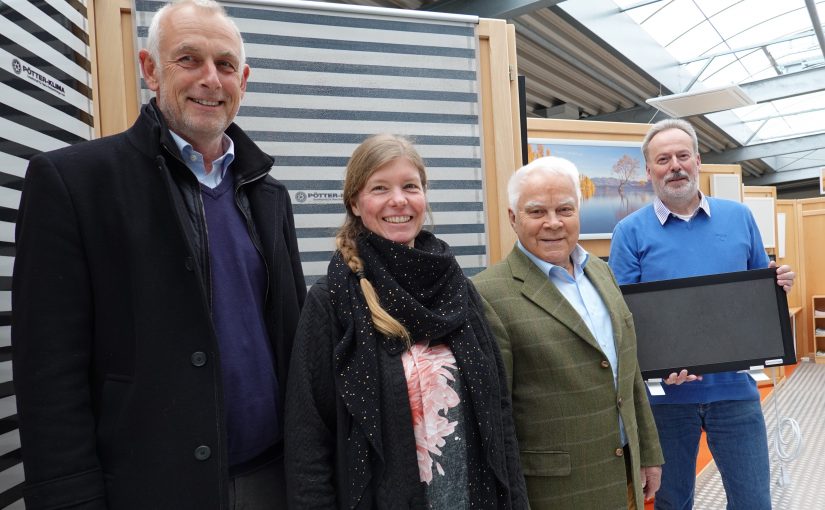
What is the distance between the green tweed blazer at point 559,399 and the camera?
156 cm

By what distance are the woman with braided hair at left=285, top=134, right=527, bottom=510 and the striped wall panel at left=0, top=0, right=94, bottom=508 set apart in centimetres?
65

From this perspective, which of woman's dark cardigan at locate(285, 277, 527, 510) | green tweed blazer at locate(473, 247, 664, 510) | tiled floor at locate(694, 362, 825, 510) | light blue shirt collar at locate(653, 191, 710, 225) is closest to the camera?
woman's dark cardigan at locate(285, 277, 527, 510)

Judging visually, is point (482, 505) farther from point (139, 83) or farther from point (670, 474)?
point (139, 83)

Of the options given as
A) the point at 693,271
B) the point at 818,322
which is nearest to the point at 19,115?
the point at 693,271

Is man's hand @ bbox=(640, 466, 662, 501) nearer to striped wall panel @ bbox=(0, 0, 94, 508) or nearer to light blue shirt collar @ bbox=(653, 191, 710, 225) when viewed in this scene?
light blue shirt collar @ bbox=(653, 191, 710, 225)

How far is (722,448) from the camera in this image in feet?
7.27

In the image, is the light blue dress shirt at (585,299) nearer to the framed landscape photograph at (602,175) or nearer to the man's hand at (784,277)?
the man's hand at (784,277)

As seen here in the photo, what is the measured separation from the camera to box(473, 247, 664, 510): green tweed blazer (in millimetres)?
1559

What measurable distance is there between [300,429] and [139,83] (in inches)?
45.1

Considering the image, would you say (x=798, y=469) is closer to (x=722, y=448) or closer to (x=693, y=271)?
(x=722, y=448)

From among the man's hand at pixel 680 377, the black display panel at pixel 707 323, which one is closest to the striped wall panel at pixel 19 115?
the black display panel at pixel 707 323

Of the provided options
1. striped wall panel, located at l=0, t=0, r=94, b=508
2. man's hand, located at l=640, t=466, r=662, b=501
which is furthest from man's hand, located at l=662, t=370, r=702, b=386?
striped wall panel, located at l=0, t=0, r=94, b=508

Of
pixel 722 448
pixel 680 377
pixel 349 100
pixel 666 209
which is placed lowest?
pixel 722 448

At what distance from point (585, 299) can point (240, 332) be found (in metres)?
1.01
